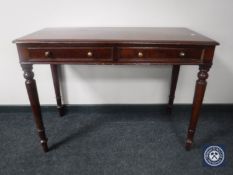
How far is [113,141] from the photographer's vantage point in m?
1.43

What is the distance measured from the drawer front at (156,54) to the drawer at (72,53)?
85 mm

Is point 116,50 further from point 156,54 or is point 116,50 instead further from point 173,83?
point 173,83

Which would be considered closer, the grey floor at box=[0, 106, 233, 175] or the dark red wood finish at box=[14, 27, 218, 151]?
the dark red wood finish at box=[14, 27, 218, 151]

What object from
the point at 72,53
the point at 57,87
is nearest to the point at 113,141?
the point at 57,87

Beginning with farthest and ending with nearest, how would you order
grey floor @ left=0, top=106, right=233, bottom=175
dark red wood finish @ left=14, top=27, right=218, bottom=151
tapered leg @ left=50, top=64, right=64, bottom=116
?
1. tapered leg @ left=50, top=64, right=64, bottom=116
2. grey floor @ left=0, top=106, right=233, bottom=175
3. dark red wood finish @ left=14, top=27, right=218, bottom=151

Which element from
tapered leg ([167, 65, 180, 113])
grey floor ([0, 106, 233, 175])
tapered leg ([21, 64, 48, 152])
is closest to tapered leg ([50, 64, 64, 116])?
grey floor ([0, 106, 233, 175])

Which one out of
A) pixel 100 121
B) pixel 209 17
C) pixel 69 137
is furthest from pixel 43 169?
pixel 209 17

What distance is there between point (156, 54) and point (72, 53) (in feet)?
1.47

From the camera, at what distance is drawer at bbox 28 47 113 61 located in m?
1.04

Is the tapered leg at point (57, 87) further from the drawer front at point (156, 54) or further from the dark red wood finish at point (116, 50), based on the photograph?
the drawer front at point (156, 54)

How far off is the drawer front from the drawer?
85 millimetres

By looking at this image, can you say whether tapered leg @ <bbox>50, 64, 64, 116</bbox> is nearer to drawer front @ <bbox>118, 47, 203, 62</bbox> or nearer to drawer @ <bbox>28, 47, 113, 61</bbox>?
drawer @ <bbox>28, 47, 113, 61</bbox>

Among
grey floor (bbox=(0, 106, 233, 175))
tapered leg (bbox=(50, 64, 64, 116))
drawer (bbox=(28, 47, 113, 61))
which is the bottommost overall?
grey floor (bbox=(0, 106, 233, 175))

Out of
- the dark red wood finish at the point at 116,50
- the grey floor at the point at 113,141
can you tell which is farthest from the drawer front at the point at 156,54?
the grey floor at the point at 113,141
